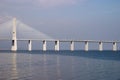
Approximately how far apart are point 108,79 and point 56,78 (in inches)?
154

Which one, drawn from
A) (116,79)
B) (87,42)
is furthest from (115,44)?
(116,79)

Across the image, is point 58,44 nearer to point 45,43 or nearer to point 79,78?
point 45,43

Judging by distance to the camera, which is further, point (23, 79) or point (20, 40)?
point (20, 40)

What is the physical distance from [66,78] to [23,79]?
3.25 m

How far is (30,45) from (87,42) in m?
25.0

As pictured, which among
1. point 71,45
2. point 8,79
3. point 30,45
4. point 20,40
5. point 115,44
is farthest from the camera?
point 115,44

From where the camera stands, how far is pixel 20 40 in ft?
340

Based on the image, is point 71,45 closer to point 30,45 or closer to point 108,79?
point 30,45

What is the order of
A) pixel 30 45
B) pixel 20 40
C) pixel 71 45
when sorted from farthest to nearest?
1. pixel 71 45
2. pixel 30 45
3. pixel 20 40

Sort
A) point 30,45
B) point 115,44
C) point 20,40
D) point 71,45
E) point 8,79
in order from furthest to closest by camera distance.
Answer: point 115,44 → point 71,45 → point 30,45 → point 20,40 → point 8,79

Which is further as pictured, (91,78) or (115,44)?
(115,44)

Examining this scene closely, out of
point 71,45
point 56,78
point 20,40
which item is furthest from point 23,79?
point 71,45

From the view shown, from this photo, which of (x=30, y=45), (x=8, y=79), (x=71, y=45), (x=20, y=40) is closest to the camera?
(x=8, y=79)

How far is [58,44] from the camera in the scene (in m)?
117
